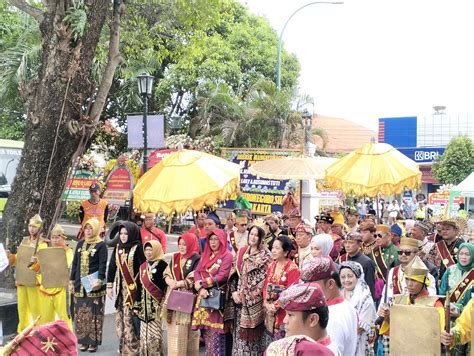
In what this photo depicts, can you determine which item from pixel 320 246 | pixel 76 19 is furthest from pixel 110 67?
pixel 320 246

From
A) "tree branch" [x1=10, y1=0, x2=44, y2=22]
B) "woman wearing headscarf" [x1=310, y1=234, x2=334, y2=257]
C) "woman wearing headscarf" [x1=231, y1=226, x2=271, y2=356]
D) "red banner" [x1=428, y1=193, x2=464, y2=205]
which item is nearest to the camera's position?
"woman wearing headscarf" [x1=310, y1=234, x2=334, y2=257]

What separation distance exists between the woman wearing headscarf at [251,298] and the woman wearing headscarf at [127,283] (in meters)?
1.27

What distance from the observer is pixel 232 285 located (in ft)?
23.3

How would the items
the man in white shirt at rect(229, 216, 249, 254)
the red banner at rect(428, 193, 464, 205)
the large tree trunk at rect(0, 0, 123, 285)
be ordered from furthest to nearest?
the red banner at rect(428, 193, 464, 205) → the man in white shirt at rect(229, 216, 249, 254) → the large tree trunk at rect(0, 0, 123, 285)

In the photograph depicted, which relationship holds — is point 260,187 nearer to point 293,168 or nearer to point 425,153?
point 293,168

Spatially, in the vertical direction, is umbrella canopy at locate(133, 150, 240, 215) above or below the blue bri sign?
below

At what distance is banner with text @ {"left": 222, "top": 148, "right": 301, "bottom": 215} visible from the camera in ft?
53.6

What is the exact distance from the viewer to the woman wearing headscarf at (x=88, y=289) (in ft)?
25.8

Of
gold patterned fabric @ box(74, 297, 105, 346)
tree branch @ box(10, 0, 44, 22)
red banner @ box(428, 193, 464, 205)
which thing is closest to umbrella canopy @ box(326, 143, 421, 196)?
gold patterned fabric @ box(74, 297, 105, 346)

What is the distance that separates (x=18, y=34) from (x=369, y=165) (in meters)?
18.1

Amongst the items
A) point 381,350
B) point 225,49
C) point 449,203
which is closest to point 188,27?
point 381,350

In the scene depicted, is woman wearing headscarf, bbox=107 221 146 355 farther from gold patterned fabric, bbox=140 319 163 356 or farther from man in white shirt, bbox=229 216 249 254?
man in white shirt, bbox=229 216 249 254

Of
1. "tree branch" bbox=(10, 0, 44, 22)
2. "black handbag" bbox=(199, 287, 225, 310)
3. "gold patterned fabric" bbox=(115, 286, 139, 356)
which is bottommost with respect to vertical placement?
"gold patterned fabric" bbox=(115, 286, 139, 356)

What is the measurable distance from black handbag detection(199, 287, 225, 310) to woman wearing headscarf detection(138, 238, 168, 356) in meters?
0.62
